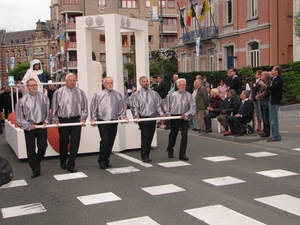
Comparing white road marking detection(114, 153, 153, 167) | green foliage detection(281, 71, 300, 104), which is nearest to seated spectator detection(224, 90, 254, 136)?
white road marking detection(114, 153, 153, 167)

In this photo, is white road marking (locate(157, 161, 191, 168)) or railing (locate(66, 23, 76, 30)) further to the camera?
railing (locate(66, 23, 76, 30))

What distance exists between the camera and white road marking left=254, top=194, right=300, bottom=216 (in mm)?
6360

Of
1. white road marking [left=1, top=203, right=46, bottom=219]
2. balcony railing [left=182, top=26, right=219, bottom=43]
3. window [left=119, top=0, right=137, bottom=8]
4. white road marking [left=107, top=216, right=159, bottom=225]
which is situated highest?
window [left=119, top=0, right=137, bottom=8]

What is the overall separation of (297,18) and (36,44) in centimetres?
12115

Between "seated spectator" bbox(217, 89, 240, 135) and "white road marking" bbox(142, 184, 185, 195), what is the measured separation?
6745mm

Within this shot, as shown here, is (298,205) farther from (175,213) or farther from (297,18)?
(297,18)

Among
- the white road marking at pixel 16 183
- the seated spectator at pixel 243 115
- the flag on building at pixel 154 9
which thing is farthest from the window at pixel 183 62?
the white road marking at pixel 16 183

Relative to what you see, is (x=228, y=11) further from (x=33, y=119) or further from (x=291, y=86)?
(x=33, y=119)

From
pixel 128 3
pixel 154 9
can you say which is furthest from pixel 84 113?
pixel 128 3

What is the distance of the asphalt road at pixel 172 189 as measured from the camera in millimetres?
6195

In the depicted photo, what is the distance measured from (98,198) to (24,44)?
148 meters

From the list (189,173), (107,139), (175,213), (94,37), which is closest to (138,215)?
(175,213)

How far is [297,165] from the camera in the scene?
953 cm

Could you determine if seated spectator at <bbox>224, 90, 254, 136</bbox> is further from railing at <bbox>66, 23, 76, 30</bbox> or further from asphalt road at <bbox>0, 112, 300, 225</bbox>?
railing at <bbox>66, 23, 76, 30</bbox>
